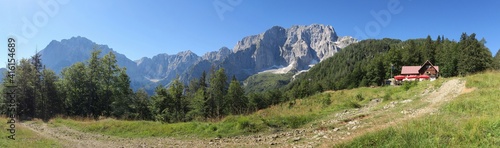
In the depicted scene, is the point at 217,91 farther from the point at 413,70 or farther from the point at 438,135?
the point at 413,70

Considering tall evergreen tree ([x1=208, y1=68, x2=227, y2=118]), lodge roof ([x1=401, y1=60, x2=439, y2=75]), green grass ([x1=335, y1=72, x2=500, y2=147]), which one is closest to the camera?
green grass ([x1=335, y1=72, x2=500, y2=147])

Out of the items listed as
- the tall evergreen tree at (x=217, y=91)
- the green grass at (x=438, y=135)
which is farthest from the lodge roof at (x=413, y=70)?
the green grass at (x=438, y=135)

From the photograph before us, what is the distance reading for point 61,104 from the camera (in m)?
43.9

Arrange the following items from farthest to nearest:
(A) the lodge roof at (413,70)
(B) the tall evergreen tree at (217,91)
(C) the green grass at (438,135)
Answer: (A) the lodge roof at (413,70) < (B) the tall evergreen tree at (217,91) < (C) the green grass at (438,135)

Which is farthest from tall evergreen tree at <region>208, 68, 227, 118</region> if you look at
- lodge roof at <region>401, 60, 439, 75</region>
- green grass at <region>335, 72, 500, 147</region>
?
lodge roof at <region>401, 60, 439, 75</region>

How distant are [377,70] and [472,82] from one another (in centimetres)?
8449

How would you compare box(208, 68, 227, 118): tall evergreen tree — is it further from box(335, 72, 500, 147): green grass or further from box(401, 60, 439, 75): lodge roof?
box(401, 60, 439, 75): lodge roof

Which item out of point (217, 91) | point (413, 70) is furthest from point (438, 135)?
point (413, 70)

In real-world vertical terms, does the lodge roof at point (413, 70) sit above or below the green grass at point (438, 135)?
above

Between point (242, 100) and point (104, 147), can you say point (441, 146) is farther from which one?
point (242, 100)

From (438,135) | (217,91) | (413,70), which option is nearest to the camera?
(438,135)

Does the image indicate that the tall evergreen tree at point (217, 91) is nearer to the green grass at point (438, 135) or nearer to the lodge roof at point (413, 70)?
the green grass at point (438, 135)

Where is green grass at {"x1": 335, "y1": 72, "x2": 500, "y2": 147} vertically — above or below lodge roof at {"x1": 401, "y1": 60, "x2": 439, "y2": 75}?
below

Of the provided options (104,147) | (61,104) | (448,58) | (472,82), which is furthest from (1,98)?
(448,58)
